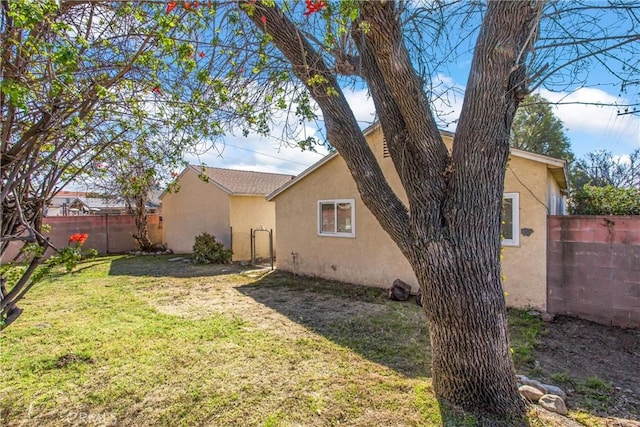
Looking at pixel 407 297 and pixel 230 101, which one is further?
pixel 407 297

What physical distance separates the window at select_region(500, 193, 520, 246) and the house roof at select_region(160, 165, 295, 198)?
886 centimetres

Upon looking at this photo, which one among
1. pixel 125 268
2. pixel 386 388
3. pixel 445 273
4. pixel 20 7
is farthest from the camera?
pixel 125 268

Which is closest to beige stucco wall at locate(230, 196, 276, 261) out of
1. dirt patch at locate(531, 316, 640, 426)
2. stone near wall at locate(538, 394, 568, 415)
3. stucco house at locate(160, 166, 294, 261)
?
stucco house at locate(160, 166, 294, 261)

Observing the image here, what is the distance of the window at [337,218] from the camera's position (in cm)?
910

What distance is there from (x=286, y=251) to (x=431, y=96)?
7.84 m

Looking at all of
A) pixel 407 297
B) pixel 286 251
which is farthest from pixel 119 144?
pixel 286 251

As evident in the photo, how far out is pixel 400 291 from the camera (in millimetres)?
7516

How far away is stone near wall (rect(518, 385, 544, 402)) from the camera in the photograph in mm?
3354

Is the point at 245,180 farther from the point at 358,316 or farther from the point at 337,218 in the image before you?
the point at 358,316

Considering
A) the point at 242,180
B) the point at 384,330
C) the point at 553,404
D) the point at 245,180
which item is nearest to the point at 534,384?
the point at 553,404

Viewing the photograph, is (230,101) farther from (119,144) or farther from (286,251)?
(286,251)

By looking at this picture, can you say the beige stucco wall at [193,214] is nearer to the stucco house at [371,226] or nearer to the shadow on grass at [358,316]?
the stucco house at [371,226]

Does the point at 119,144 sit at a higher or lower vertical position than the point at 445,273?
higher

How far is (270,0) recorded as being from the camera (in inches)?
105
